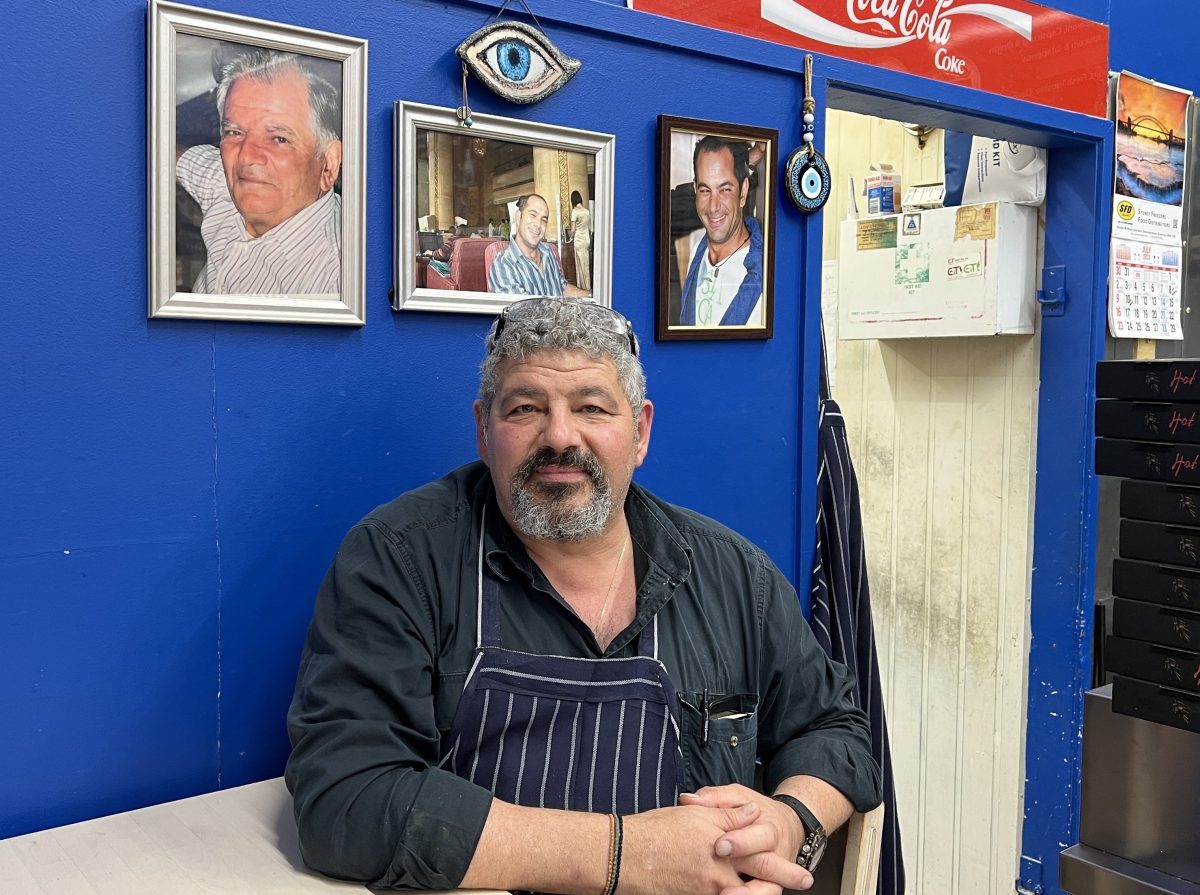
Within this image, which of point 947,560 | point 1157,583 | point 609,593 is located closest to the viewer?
point 609,593

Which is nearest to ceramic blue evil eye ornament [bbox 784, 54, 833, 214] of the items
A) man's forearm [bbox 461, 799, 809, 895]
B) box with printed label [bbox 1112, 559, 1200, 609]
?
box with printed label [bbox 1112, 559, 1200, 609]

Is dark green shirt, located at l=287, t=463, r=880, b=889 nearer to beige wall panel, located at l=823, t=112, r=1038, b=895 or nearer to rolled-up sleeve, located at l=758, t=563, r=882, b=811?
rolled-up sleeve, located at l=758, t=563, r=882, b=811

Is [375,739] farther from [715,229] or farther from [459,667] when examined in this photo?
[715,229]

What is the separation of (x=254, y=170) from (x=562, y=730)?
89cm

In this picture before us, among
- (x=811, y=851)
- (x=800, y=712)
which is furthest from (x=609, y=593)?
(x=811, y=851)

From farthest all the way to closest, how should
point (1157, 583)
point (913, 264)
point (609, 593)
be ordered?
point (913, 264)
point (1157, 583)
point (609, 593)

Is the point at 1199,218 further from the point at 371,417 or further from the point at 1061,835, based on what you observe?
the point at 371,417

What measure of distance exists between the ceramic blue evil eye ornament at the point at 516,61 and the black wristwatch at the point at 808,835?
115 centimetres

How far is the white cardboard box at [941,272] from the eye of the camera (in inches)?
110

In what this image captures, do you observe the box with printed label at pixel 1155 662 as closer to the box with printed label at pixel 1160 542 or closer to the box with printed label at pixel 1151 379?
the box with printed label at pixel 1160 542

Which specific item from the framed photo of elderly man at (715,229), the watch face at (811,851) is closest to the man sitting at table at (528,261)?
the framed photo of elderly man at (715,229)

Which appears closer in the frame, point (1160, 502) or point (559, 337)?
point (559, 337)

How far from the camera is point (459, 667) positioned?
4.78ft

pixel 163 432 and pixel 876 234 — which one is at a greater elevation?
pixel 876 234
